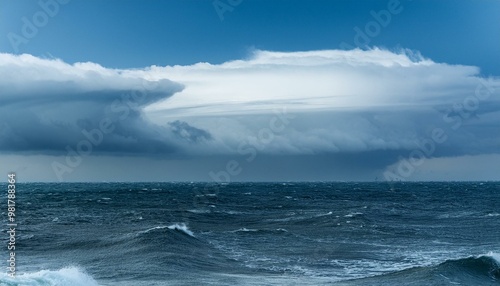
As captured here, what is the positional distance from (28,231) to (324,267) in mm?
29738

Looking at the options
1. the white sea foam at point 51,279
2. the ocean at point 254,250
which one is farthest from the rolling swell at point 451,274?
the white sea foam at point 51,279

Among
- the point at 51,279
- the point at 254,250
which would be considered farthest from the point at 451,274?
the point at 51,279

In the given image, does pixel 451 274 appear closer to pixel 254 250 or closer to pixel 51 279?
pixel 254 250

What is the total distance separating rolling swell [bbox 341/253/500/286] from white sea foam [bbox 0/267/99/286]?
12.9 metres

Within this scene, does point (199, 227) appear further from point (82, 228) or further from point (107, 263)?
point (107, 263)

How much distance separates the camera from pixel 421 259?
3816cm

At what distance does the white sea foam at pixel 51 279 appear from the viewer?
75.6 ft

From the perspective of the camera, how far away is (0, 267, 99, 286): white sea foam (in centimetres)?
2305

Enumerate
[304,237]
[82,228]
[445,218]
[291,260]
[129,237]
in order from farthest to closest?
[445,218]
[82,228]
[304,237]
[129,237]
[291,260]

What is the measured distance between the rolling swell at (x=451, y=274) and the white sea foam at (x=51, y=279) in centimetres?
1287

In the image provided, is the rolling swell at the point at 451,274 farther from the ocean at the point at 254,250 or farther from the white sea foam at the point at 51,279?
the white sea foam at the point at 51,279

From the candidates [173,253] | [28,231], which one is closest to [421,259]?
[173,253]

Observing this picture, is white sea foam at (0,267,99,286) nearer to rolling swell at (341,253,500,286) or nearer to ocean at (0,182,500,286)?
ocean at (0,182,500,286)

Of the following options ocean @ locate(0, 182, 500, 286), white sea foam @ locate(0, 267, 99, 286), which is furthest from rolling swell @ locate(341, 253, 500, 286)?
white sea foam @ locate(0, 267, 99, 286)
